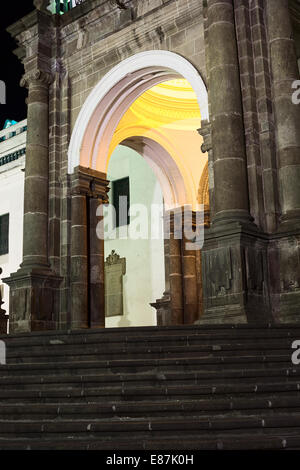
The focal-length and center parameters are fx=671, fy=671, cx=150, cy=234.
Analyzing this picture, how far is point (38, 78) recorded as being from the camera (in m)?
15.6

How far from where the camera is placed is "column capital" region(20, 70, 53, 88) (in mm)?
15547

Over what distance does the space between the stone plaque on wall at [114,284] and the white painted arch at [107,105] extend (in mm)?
5997

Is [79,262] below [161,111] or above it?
below

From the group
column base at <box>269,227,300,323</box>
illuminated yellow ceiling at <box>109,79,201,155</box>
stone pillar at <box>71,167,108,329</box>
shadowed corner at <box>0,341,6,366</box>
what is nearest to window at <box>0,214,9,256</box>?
illuminated yellow ceiling at <box>109,79,201,155</box>

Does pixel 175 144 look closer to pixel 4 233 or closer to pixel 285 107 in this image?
pixel 285 107

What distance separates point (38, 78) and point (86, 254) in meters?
4.32

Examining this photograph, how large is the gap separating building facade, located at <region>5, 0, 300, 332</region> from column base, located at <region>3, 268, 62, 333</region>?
3 cm

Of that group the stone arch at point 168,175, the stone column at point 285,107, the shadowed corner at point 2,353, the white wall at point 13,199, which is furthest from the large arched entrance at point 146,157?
the shadowed corner at point 2,353

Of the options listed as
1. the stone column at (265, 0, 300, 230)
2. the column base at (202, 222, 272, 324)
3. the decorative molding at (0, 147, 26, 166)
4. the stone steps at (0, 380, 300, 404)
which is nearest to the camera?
the stone steps at (0, 380, 300, 404)

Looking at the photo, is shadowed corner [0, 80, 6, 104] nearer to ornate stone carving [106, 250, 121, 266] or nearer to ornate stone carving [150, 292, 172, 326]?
ornate stone carving [150, 292, 172, 326]

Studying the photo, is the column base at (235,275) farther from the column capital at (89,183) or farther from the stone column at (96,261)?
the column capital at (89,183)

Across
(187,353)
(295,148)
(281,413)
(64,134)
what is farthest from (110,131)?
(281,413)

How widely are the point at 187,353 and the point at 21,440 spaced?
2491 mm

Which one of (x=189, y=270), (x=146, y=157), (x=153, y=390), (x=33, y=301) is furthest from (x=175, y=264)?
(x=153, y=390)
